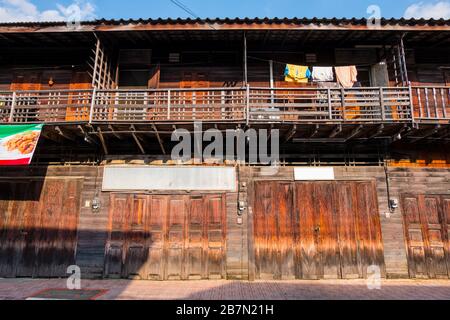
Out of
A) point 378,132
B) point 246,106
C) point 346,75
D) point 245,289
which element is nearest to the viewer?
point 245,289

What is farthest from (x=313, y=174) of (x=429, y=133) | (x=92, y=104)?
(x=92, y=104)

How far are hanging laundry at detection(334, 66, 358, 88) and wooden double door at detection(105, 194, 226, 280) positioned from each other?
599 centimetres

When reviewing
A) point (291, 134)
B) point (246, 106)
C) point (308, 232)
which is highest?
point (246, 106)

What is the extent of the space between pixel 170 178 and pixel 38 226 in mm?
4899

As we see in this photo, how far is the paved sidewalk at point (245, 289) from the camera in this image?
26.8ft

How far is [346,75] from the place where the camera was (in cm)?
1098

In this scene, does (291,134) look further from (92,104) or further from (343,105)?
(92,104)

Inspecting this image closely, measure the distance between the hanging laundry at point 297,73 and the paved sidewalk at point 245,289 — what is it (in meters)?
6.92

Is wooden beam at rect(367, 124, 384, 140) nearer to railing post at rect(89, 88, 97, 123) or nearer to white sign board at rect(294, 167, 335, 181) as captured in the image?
white sign board at rect(294, 167, 335, 181)

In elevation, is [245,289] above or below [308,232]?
below

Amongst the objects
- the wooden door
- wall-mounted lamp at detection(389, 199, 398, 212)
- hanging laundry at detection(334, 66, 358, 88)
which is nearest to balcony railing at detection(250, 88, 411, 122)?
hanging laundry at detection(334, 66, 358, 88)

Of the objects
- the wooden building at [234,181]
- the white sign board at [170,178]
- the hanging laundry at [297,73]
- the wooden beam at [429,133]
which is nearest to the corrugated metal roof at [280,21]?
the wooden building at [234,181]

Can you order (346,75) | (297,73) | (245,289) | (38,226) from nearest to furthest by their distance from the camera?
(245,289)
(38,226)
(297,73)
(346,75)
